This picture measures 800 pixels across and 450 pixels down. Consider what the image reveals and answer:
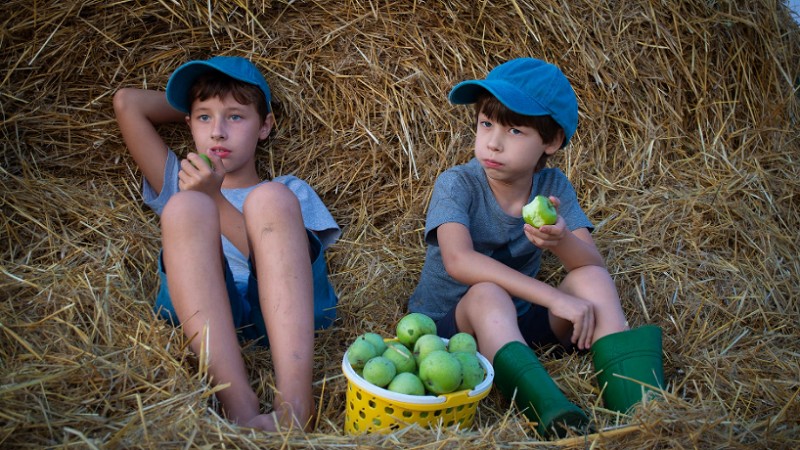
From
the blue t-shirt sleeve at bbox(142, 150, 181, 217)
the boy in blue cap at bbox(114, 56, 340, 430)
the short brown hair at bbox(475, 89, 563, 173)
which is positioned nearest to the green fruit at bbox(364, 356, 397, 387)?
the boy in blue cap at bbox(114, 56, 340, 430)

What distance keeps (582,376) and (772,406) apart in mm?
561

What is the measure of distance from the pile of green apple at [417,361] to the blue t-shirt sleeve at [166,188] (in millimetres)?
1337

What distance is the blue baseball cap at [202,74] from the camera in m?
2.49

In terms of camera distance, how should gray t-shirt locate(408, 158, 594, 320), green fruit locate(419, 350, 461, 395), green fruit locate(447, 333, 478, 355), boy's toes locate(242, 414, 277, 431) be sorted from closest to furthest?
green fruit locate(419, 350, 461, 395)
boy's toes locate(242, 414, 277, 431)
green fruit locate(447, 333, 478, 355)
gray t-shirt locate(408, 158, 594, 320)

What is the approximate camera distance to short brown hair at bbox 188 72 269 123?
2529mm

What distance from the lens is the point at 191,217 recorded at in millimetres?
1768

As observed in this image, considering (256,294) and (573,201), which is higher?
(573,201)

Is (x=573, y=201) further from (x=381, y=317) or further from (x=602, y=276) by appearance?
(x=381, y=317)

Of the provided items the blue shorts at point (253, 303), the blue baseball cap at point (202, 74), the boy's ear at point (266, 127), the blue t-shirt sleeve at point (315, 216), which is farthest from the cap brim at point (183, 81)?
the blue shorts at point (253, 303)

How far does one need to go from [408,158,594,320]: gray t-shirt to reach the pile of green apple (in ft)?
1.70

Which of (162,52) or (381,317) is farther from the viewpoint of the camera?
(162,52)

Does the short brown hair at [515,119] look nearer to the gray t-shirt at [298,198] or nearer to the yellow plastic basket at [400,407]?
the gray t-shirt at [298,198]

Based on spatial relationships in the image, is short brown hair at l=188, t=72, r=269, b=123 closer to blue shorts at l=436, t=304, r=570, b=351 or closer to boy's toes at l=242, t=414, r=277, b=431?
blue shorts at l=436, t=304, r=570, b=351

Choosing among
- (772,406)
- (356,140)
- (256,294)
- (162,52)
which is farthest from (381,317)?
(162,52)
